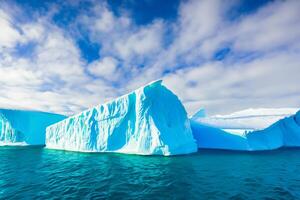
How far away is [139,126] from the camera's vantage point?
1316 centimetres

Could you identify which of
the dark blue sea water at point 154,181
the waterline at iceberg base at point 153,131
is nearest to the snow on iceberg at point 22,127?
the waterline at iceberg base at point 153,131

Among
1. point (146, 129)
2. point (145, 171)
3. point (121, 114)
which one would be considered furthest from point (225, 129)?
point (145, 171)

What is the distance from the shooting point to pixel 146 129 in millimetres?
12773

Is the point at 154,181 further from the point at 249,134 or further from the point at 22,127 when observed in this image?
the point at 22,127

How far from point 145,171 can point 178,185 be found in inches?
85.8

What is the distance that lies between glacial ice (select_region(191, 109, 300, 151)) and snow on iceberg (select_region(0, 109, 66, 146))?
1955 centimetres

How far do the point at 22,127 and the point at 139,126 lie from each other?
16.9 m

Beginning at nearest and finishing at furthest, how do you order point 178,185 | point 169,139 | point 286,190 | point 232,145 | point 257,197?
point 257,197, point 286,190, point 178,185, point 169,139, point 232,145

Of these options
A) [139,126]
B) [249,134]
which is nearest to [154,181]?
[139,126]

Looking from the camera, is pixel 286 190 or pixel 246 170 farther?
pixel 246 170

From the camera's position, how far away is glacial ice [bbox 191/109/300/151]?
14625 mm

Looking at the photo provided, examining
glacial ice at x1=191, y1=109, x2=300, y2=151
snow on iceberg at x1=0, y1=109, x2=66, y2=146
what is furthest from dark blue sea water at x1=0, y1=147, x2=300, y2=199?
snow on iceberg at x1=0, y1=109, x2=66, y2=146

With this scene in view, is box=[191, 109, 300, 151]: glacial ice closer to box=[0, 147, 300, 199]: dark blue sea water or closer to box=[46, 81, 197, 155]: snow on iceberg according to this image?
box=[46, 81, 197, 155]: snow on iceberg

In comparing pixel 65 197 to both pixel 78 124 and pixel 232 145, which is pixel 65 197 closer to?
pixel 78 124
